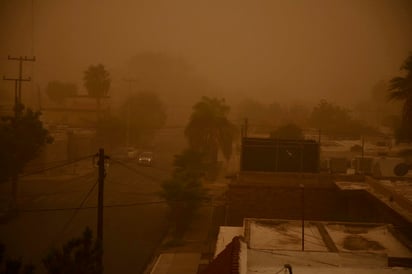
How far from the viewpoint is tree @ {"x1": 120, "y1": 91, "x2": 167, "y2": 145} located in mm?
38406

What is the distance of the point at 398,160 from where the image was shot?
2050 centimetres

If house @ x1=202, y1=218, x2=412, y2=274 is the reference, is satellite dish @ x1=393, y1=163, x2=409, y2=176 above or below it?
above

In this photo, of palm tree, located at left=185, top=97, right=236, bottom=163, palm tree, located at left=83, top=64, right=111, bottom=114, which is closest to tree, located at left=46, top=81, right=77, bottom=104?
palm tree, located at left=83, top=64, right=111, bottom=114

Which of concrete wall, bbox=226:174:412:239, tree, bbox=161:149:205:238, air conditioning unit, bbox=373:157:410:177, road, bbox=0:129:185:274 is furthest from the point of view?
air conditioning unit, bbox=373:157:410:177

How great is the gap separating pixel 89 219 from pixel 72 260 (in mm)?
10022

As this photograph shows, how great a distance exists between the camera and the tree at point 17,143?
60.1ft

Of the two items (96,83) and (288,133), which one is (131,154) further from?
(96,83)

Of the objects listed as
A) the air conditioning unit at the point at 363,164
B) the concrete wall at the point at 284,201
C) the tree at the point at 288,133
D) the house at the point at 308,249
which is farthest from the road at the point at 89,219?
the air conditioning unit at the point at 363,164

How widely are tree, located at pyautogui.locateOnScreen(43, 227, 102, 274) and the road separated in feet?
17.5

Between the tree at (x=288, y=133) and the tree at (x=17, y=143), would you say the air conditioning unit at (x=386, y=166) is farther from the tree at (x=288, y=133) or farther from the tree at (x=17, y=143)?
the tree at (x=17, y=143)

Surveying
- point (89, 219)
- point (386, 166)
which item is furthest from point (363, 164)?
point (89, 219)

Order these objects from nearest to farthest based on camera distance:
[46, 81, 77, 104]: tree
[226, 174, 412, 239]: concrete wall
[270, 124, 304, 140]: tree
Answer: [226, 174, 412, 239]: concrete wall → [270, 124, 304, 140]: tree → [46, 81, 77, 104]: tree

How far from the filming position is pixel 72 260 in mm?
6949

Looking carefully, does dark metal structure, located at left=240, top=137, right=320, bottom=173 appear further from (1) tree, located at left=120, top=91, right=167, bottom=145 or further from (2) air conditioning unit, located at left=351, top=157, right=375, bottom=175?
(1) tree, located at left=120, top=91, right=167, bottom=145
